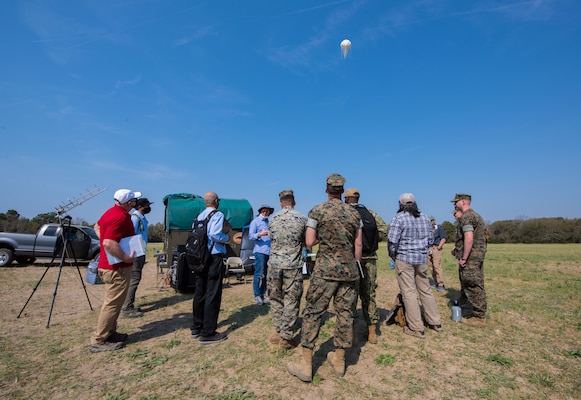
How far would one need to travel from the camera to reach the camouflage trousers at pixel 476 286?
17.1ft

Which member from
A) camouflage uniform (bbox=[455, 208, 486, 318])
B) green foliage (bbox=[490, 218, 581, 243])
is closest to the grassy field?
camouflage uniform (bbox=[455, 208, 486, 318])

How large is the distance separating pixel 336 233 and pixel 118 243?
3.07 metres

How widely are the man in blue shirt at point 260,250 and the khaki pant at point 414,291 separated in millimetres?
2834

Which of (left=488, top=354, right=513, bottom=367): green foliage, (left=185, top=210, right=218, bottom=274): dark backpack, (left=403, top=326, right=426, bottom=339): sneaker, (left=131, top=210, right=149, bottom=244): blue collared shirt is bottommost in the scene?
(left=488, top=354, right=513, bottom=367): green foliage

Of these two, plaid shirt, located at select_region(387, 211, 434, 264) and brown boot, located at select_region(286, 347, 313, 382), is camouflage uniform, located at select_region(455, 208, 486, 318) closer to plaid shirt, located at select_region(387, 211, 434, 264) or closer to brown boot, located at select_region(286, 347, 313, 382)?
plaid shirt, located at select_region(387, 211, 434, 264)

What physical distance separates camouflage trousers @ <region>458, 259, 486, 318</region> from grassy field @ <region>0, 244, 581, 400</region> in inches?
13.9

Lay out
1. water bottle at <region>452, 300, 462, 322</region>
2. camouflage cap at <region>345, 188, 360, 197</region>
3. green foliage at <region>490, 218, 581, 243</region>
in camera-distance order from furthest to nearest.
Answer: green foliage at <region>490, 218, 581, 243</region>
water bottle at <region>452, 300, 462, 322</region>
camouflage cap at <region>345, 188, 360, 197</region>

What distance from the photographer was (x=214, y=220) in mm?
4465

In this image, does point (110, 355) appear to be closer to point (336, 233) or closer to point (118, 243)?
point (118, 243)

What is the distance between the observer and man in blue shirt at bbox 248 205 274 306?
6.41 metres

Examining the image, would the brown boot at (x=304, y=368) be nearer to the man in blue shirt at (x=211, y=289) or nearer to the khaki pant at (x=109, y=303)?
the man in blue shirt at (x=211, y=289)

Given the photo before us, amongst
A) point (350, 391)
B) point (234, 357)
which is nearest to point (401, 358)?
point (350, 391)

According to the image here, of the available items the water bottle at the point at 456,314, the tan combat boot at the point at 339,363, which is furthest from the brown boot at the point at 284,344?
the water bottle at the point at 456,314

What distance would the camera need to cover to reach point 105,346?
4039mm
